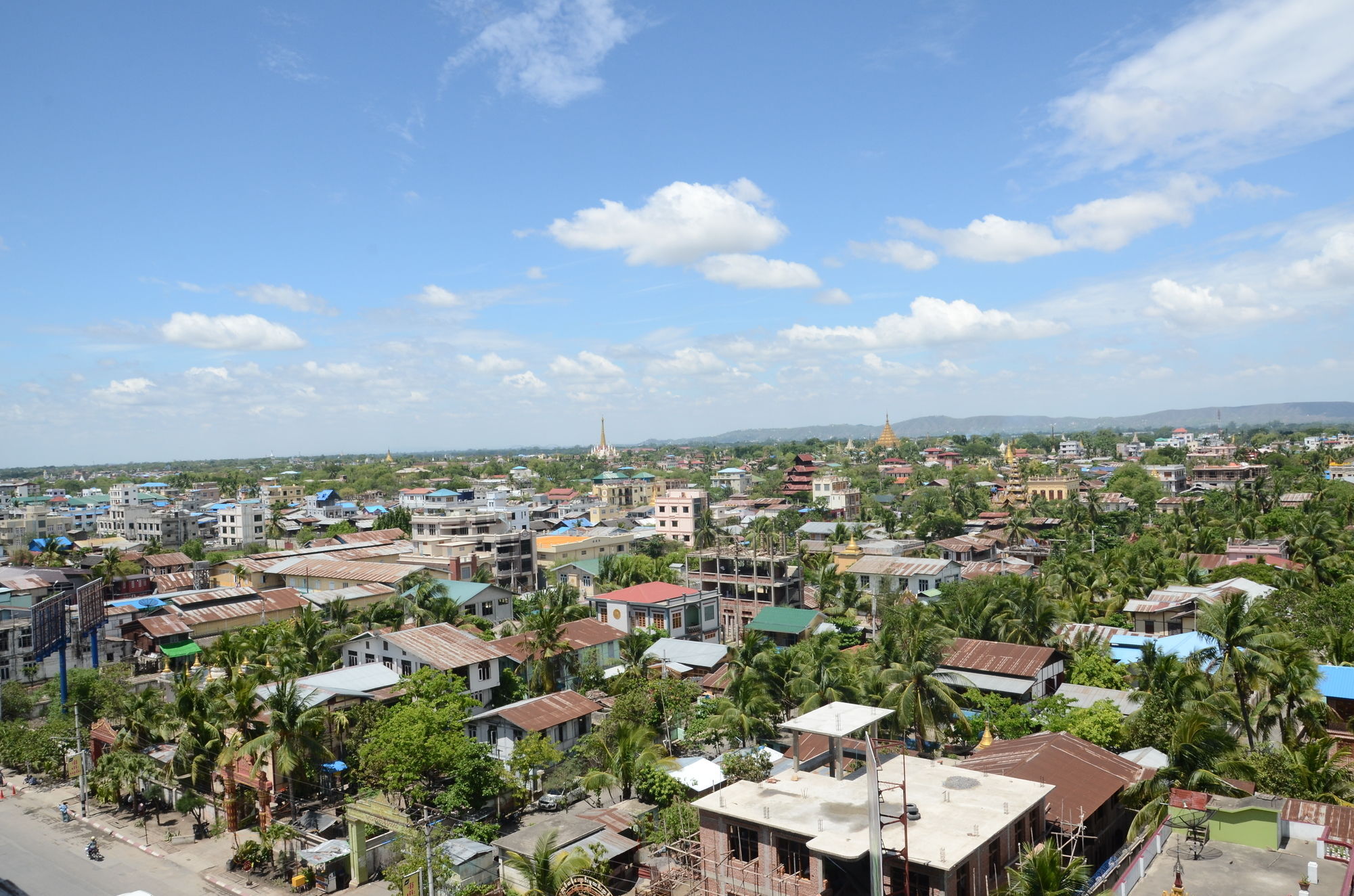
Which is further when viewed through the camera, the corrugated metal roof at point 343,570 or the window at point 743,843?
the corrugated metal roof at point 343,570

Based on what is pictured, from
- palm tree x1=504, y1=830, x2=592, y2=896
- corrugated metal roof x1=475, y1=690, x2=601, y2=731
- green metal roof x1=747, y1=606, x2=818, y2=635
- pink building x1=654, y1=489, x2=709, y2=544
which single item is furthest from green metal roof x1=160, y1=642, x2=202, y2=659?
pink building x1=654, y1=489, x2=709, y2=544

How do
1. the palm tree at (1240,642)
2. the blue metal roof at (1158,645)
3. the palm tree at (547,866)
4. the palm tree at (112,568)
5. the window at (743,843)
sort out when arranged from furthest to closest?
1. the palm tree at (112,568)
2. the blue metal roof at (1158,645)
3. the palm tree at (1240,642)
4. the palm tree at (547,866)
5. the window at (743,843)

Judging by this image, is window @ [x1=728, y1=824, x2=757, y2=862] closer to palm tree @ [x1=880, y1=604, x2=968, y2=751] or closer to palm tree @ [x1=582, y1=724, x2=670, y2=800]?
palm tree @ [x1=582, y1=724, x2=670, y2=800]

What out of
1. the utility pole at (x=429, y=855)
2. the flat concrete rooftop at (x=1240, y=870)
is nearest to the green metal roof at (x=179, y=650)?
the utility pole at (x=429, y=855)

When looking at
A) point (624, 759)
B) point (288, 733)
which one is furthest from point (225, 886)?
point (624, 759)

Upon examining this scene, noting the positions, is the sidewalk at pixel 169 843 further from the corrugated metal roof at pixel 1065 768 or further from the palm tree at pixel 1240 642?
the palm tree at pixel 1240 642

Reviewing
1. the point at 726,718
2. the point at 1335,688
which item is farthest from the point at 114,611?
the point at 1335,688
